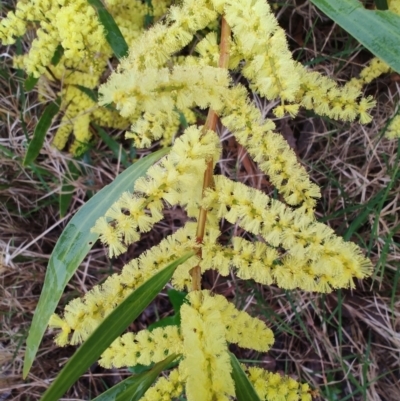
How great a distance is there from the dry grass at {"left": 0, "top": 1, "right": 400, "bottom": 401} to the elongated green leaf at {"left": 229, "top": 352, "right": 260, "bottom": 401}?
2.68ft

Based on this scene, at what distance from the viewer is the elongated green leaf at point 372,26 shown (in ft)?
4.00

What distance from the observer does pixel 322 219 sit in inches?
81.5

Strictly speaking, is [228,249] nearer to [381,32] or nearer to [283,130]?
[381,32]

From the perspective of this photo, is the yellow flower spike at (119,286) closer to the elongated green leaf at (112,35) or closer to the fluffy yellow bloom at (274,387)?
the fluffy yellow bloom at (274,387)

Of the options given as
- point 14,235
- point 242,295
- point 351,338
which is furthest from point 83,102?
point 351,338

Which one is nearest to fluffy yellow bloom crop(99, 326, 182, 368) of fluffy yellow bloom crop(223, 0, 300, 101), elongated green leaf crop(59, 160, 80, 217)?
fluffy yellow bloom crop(223, 0, 300, 101)

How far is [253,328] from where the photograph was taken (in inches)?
51.3

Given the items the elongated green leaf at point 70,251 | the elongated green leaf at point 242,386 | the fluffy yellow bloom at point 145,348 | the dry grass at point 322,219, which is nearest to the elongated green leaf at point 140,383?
the fluffy yellow bloom at point 145,348

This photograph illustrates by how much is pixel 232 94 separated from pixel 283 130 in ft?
3.76

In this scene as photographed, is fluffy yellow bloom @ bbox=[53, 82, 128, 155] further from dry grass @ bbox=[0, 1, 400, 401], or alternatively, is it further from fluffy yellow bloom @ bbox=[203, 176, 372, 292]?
fluffy yellow bloom @ bbox=[203, 176, 372, 292]

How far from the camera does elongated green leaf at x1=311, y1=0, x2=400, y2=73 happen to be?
1.22 metres

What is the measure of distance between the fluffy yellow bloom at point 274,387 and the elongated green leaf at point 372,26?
0.82 metres

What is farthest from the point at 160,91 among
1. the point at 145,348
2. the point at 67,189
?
the point at 67,189

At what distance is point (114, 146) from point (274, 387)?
4.21ft
